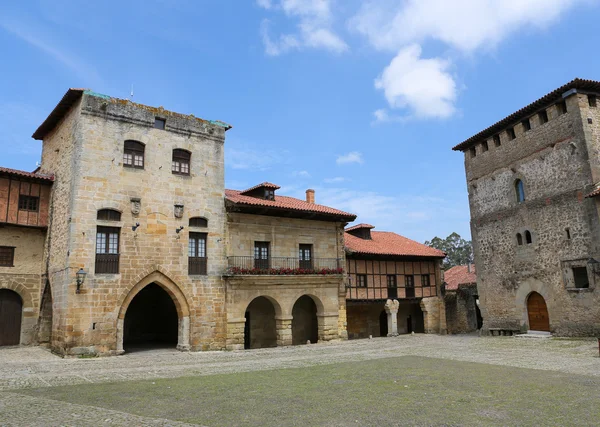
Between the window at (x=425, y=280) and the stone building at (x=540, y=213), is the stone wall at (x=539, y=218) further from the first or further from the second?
the window at (x=425, y=280)

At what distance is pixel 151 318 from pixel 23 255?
782 cm

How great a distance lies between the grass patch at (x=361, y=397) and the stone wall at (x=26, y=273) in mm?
10451

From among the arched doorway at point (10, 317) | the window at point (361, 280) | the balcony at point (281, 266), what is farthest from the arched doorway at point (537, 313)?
the arched doorway at point (10, 317)

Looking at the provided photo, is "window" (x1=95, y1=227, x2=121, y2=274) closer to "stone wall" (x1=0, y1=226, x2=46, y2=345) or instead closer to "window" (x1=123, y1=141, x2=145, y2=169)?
"window" (x1=123, y1=141, x2=145, y2=169)

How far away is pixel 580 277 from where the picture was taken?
21.0 meters

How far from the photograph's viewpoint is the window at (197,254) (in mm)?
19875

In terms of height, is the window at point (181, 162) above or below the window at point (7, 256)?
above

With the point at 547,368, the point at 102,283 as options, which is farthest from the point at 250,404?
the point at 102,283

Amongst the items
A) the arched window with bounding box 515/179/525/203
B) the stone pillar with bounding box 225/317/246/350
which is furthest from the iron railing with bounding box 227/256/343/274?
the arched window with bounding box 515/179/525/203

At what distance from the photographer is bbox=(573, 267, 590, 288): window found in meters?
20.8

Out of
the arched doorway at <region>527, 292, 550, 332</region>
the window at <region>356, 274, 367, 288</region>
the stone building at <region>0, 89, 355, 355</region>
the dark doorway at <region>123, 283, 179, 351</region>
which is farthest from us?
the window at <region>356, 274, 367, 288</region>

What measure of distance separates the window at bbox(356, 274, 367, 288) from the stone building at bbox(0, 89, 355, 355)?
3.61 m

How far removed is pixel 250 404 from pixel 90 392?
155 inches

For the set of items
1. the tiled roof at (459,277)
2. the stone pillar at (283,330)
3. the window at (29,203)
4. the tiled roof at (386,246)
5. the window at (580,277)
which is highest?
the window at (29,203)
